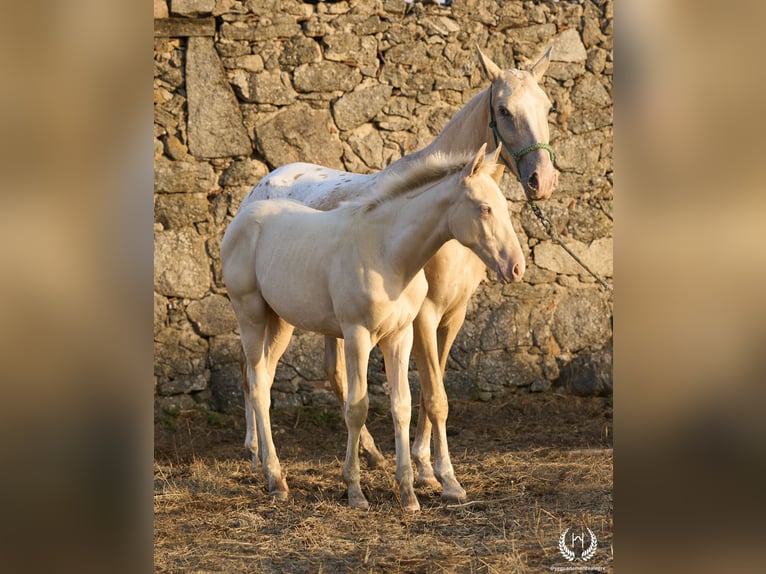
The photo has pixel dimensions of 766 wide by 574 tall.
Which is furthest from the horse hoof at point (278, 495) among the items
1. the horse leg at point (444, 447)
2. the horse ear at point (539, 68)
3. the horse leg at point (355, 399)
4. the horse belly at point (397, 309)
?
the horse ear at point (539, 68)

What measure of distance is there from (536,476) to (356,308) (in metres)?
1.78

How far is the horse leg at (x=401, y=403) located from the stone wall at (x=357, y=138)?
7.91 ft

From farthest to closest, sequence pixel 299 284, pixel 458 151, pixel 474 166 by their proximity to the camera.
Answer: pixel 458 151, pixel 299 284, pixel 474 166

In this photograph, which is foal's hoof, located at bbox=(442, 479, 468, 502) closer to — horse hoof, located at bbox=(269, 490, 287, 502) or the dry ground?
the dry ground

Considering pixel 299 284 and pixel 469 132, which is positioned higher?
pixel 469 132

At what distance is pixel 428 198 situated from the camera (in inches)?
160

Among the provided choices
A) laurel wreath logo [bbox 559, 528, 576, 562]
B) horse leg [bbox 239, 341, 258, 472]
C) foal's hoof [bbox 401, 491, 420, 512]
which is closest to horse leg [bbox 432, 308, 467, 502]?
foal's hoof [bbox 401, 491, 420, 512]

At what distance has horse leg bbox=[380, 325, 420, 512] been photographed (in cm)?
427

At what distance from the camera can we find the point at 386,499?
179 inches

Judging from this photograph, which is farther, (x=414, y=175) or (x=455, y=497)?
(x=455, y=497)

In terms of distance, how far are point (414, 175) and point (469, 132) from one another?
1.99ft

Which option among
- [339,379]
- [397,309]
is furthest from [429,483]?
[397,309]

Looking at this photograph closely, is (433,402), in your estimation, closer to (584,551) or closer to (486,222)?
(486,222)
